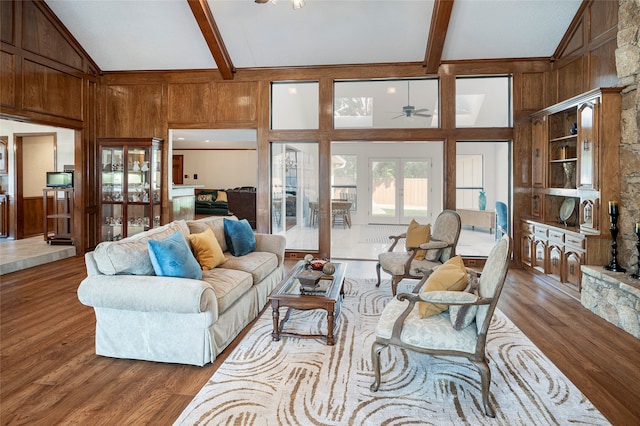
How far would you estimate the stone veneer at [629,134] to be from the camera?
3855mm

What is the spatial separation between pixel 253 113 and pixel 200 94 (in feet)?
3.24

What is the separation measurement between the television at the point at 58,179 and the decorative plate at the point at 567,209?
790cm

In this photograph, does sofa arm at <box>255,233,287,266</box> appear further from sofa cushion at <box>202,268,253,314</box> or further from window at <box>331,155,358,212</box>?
window at <box>331,155,358,212</box>

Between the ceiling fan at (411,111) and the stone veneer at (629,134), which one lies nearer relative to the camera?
Result: the stone veneer at (629,134)

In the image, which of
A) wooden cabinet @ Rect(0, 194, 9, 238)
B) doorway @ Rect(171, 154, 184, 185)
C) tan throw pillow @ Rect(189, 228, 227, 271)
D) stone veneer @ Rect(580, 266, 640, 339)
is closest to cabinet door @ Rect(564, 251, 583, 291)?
stone veneer @ Rect(580, 266, 640, 339)

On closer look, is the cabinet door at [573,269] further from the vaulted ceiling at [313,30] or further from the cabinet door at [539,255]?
the vaulted ceiling at [313,30]

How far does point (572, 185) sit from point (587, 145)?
0.94 m

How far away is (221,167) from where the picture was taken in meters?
13.3

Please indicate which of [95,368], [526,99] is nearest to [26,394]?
[95,368]

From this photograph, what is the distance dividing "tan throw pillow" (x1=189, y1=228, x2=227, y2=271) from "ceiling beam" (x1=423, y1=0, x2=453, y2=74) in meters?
4.03

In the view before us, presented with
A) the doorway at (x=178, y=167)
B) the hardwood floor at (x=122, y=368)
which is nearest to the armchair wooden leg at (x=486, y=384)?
the hardwood floor at (x=122, y=368)

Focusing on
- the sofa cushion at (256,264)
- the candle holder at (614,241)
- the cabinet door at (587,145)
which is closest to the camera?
the sofa cushion at (256,264)

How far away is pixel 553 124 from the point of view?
17.3 feet

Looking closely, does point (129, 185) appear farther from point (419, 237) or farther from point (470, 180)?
point (470, 180)
